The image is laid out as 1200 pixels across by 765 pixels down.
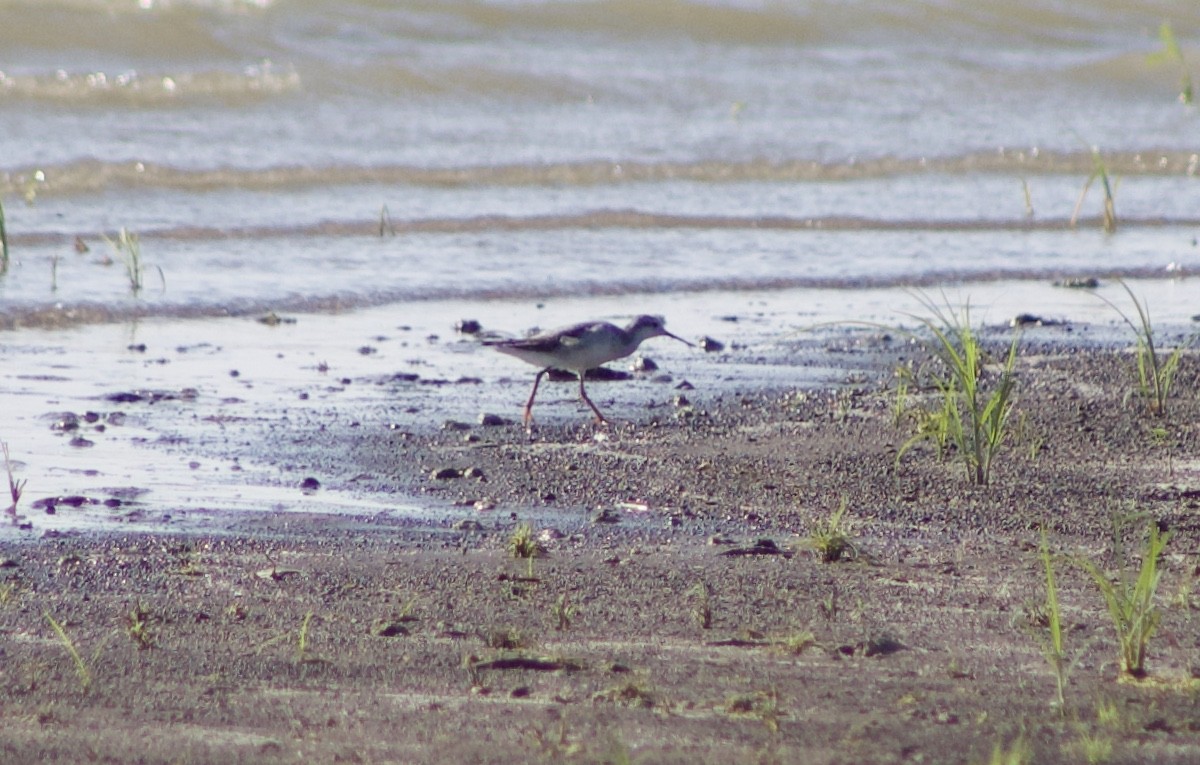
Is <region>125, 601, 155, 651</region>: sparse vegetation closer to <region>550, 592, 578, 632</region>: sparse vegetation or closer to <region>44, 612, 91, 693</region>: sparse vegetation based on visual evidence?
<region>44, 612, 91, 693</region>: sparse vegetation

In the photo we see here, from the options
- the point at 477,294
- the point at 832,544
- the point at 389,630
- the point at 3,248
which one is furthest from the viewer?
the point at 477,294

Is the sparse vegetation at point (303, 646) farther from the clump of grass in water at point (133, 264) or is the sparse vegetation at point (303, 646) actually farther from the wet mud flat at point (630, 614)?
the clump of grass in water at point (133, 264)

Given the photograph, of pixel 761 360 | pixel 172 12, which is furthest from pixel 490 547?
pixel 172 12

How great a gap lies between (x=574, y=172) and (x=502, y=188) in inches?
29.1

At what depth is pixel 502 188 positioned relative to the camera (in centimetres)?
1248

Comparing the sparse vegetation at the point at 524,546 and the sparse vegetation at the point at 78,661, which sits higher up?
the sparse vegetation at the point at 524,546

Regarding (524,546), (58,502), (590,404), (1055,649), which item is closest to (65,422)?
(58,502)

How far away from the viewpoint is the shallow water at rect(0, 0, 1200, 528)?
719 centimetres

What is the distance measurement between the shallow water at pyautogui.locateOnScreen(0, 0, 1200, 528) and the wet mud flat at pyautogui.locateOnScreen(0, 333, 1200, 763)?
23.9 inches

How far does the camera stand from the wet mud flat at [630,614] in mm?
3178

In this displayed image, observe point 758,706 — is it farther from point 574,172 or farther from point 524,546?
point 574,172

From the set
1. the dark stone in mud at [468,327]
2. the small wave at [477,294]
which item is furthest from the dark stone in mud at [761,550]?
the small wave at [477,294]

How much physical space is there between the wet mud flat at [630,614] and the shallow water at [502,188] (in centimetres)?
61

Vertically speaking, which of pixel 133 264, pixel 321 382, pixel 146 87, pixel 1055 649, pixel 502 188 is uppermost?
pixel 146 87
